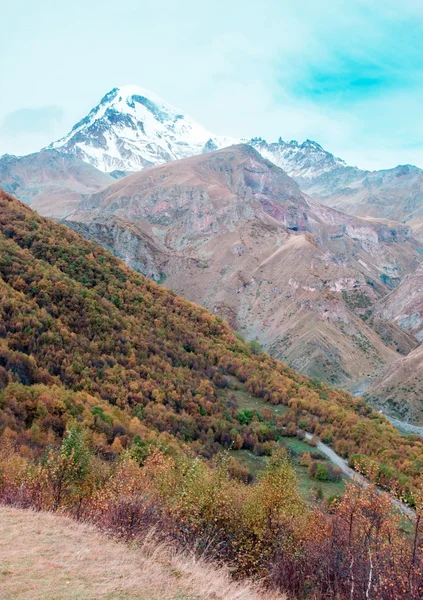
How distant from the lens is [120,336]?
62.2 m

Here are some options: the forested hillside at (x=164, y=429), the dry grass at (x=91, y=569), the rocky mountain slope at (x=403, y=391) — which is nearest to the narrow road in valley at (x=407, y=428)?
the rocky mountain slope at (x=403, y=391)

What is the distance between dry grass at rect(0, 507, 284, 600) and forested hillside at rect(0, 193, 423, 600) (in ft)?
7.63

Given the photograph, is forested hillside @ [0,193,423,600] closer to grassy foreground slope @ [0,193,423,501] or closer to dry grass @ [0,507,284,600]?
grassy foreground slope @ [0,193,423,501]

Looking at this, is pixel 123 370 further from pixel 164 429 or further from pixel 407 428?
pixel 407 428

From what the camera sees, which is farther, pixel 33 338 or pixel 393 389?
pixel 393 389

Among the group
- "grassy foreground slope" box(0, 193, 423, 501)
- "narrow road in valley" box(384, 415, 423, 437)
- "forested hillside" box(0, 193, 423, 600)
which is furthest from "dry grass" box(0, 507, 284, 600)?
"narrow road in valley" box(384, 415, 423, 437)

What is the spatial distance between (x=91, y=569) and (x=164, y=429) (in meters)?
35.2

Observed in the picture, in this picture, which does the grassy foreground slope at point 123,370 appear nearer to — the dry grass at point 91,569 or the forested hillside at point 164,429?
the forested hillside at point 164,429

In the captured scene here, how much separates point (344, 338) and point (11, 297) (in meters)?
161

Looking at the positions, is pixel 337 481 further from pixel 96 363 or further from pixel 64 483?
pixel 64 483

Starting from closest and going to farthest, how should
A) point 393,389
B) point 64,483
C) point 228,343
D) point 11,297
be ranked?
1. point 64,483
2. point 11,297
3. point 228,343
4. point 393,389

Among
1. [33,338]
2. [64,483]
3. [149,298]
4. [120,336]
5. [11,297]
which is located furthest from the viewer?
[149,298]

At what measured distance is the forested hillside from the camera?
21938mm

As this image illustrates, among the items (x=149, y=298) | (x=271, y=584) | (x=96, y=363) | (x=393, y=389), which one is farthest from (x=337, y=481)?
(x=393, y=389)
